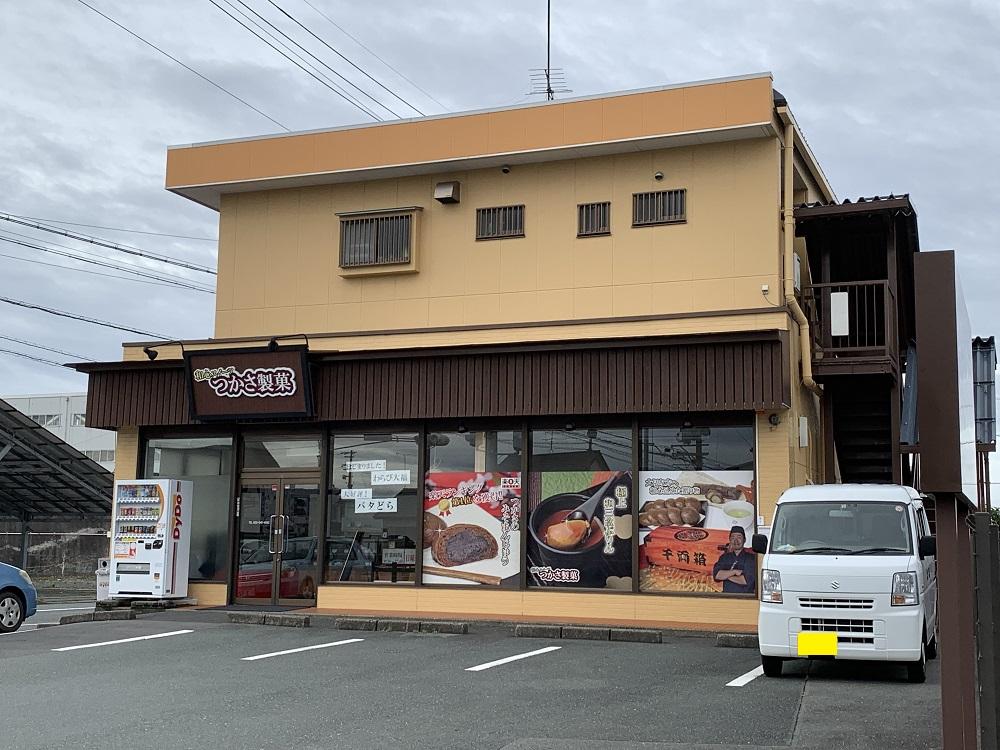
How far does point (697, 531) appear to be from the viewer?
16.1 m

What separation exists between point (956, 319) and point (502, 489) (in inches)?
495

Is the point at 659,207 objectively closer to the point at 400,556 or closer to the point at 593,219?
the point at 593,219

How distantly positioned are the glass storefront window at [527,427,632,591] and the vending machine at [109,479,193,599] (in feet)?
19.6

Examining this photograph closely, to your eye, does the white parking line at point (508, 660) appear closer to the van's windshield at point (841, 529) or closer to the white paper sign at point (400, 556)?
the van's windshield at point (841, 529)

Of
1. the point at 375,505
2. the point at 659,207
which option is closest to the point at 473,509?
the point at 375,505

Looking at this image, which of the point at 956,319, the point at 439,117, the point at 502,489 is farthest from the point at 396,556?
the point at 956,319

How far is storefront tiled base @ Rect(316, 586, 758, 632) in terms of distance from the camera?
1557cm

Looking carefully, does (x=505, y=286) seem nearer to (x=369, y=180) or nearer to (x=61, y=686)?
(x=369, y=180)

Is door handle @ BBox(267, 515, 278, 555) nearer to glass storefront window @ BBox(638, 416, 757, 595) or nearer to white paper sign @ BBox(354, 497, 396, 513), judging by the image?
white paper sign @ BBox(354, 497, 396, 513)

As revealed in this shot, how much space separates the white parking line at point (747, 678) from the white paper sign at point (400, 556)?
708cm

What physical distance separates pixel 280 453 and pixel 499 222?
5.41 metres

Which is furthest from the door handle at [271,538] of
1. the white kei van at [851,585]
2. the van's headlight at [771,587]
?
the van's headlight at [771,587]

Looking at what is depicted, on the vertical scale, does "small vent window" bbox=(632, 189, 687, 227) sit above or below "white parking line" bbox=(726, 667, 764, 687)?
above

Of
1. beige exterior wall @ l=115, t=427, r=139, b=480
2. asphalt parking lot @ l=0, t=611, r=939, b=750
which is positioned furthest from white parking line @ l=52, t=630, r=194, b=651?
beige exterior wall @ l=115, t=427, r=139, b=480
